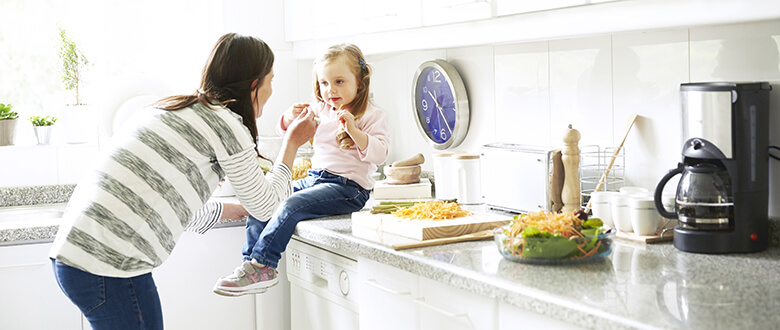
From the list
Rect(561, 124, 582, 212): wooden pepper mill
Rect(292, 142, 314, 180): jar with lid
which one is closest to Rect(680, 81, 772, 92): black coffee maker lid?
Rect(561, 124, 582, 212): wooden pepper mill

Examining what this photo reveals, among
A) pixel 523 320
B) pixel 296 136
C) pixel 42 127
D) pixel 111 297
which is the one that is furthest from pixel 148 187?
pixel 42 127

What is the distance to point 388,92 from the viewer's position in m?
3.21

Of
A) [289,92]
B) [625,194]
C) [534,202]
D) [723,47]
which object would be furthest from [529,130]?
[289,92]

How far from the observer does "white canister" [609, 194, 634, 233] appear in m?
1.93

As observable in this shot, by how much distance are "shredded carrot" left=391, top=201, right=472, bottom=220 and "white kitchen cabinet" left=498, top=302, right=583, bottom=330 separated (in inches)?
20.1

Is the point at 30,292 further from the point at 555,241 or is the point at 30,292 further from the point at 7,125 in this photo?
the point at 555,241

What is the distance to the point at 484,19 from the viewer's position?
214 centimetres

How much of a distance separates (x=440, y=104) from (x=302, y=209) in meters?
0.71

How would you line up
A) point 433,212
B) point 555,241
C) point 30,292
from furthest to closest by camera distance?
point 30,292, point 433,212, point 555,241

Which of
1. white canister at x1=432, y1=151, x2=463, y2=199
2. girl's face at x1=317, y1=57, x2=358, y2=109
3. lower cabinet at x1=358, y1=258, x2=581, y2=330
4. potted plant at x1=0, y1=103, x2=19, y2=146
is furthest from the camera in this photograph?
potted plant at x1=0, y1=103, x2=19, y2=146

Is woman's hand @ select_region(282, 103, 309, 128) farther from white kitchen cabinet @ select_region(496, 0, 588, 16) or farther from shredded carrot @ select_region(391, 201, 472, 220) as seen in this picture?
white kitchen cabinet @ select_region(496, 0, 588, 16)

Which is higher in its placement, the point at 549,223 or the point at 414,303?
the point at 549,223

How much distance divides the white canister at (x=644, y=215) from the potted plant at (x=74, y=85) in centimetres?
221

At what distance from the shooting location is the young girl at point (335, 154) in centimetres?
236
